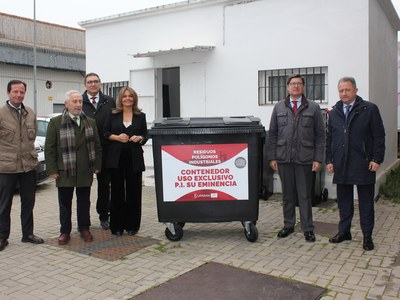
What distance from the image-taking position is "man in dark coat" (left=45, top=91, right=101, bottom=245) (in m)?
5.05

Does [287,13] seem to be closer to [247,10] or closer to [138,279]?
[247,10]

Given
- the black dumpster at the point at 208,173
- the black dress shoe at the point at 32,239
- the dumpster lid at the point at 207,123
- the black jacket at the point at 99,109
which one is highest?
the black jacket at the point at 99,109

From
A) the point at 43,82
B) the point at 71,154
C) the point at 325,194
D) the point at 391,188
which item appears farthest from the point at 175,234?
the point at 43,82

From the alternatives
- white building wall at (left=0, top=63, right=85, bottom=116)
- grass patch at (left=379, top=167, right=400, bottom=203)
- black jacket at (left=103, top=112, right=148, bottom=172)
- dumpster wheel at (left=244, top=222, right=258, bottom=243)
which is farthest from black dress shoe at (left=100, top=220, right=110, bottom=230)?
white building wall at (left=0, top=63, right=85, bottom=116)

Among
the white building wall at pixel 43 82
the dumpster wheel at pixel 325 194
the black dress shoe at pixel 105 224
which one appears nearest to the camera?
the black dress shoe at pixel 105 224

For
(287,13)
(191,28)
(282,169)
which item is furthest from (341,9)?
(282,169)

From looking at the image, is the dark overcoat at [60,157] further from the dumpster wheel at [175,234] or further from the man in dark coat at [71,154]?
the dumpster wheel at [175,234]

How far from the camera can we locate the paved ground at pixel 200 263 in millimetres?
3881

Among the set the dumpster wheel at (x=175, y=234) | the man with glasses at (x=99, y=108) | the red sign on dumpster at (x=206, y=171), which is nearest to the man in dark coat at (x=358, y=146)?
the red sign on dumpster at (x=206, y=171)

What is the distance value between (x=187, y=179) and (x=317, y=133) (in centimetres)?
166

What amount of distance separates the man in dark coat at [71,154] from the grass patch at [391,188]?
17.9 ft

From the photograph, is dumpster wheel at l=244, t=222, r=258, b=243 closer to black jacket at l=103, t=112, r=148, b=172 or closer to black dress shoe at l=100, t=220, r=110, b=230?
black jacket at l=103, t=112, r=148, b=172

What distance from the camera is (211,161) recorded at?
5.20m

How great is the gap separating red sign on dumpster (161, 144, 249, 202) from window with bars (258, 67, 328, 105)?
129 inches
